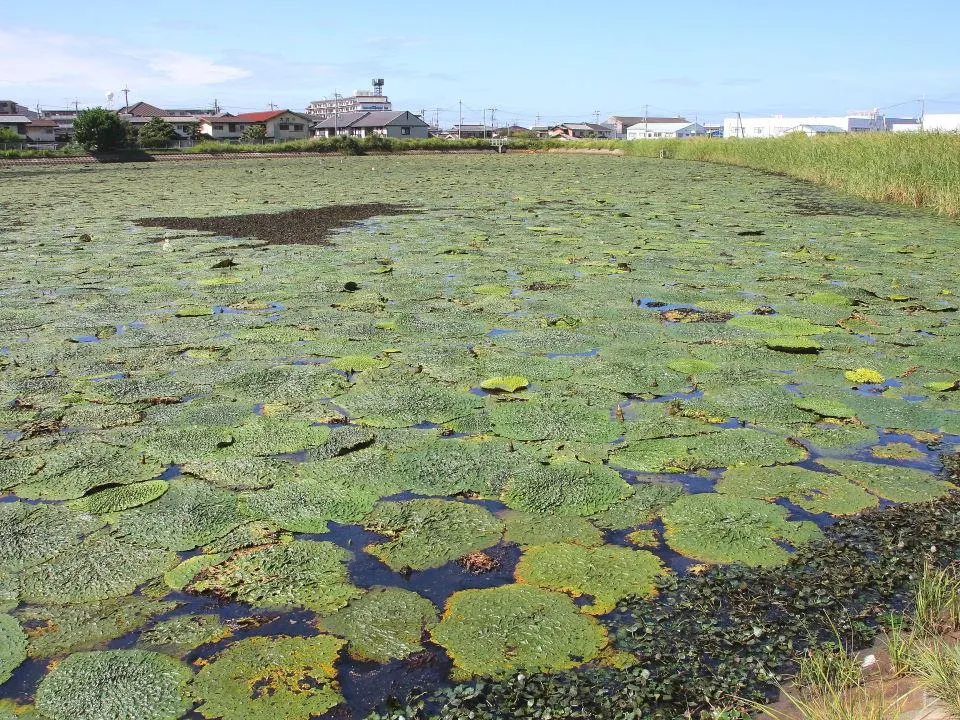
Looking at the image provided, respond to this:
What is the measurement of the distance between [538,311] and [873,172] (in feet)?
30.4

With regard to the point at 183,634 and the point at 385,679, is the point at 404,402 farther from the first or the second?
the point at 385,679

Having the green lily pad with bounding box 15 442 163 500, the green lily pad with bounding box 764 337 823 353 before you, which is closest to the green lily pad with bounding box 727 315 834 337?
the green lily pad with bounding box 764 337 823 353

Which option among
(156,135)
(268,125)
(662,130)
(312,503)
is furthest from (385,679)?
(662,130)

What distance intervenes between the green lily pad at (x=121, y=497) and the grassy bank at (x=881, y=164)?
9.52m

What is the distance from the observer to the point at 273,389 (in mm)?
3500

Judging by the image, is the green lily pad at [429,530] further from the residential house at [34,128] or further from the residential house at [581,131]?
the residential house at [581,131]

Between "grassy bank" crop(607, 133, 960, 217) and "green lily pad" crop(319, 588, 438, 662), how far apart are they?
9471 mm

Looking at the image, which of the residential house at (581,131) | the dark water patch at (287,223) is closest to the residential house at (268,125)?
the residential house at (581,131)

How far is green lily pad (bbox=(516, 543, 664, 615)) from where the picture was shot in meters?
2.03

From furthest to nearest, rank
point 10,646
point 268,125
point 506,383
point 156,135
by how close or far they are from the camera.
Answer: point 268,125, point 156,135, point 506,383, point 10,646

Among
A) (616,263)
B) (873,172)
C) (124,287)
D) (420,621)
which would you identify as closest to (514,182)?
(873,172)

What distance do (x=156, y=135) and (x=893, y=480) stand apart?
45.9m

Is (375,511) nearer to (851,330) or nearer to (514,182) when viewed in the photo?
(851,330)

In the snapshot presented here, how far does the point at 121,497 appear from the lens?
2520 mm
